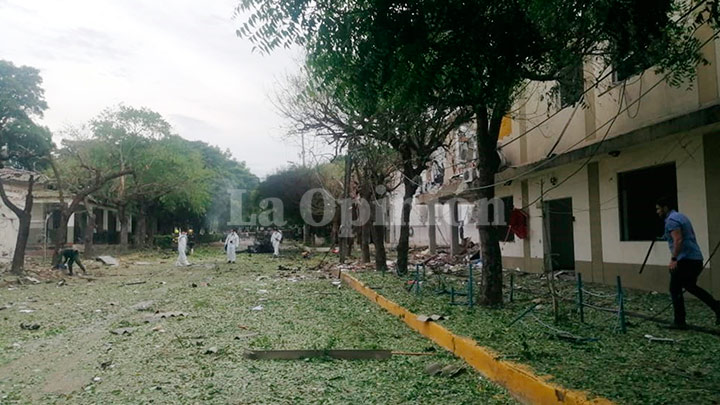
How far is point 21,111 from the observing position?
25.5 meters

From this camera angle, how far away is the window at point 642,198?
401 inches

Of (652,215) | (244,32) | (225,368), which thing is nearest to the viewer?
(244,32)

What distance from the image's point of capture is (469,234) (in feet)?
77.1

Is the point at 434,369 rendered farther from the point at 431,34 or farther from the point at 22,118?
the point at 22,118

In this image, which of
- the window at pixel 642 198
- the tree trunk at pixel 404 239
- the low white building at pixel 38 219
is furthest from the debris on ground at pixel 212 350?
the low white building at pixel 38 219

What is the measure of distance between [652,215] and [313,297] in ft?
24.7

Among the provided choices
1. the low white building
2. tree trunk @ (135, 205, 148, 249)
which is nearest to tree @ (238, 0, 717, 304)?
the low white building

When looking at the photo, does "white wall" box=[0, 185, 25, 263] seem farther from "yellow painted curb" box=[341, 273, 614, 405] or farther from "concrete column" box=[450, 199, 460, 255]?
"yellow painted curb" box=[341, 273, 614, 405]

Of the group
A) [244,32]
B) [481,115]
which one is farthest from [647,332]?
[244,32]

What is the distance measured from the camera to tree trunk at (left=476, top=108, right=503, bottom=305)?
8.37m

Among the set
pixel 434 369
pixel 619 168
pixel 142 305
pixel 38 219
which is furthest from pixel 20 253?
pixel 619 168

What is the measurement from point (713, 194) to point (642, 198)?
2095mm

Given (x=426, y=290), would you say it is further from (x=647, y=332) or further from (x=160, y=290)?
(x=160, y=290)

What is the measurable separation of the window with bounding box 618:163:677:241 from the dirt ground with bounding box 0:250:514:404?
19.1ft
